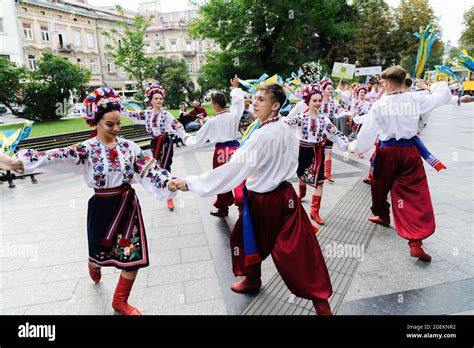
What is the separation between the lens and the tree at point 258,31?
54.0ft

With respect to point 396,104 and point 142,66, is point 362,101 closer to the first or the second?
point 396,104

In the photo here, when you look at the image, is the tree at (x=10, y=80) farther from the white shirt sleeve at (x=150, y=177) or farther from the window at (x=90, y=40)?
the window at (x=90, y=40)

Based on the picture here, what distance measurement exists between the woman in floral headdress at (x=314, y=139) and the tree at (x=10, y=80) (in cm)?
2042

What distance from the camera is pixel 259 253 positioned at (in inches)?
107

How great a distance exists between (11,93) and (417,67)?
22.6m

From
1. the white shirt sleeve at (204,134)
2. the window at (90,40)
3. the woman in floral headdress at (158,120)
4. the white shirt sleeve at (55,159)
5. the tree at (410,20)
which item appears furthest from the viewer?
the window at (90,40)

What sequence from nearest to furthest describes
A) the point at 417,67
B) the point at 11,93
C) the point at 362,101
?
the point at 417,67 < the point at 362,101 < the point at 11,93

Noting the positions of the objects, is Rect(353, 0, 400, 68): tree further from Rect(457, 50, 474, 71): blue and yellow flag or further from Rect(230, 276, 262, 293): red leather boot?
Rect(230, 276, 262, 293): red leather boot

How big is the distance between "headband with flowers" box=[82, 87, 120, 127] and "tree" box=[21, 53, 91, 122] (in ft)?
69.8

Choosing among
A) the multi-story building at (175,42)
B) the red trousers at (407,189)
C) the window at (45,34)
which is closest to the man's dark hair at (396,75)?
the red trousers at (407,189)

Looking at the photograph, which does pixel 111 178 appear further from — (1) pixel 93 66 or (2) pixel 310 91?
(1) pixel 93 66

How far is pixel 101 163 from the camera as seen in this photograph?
256 centimetres
